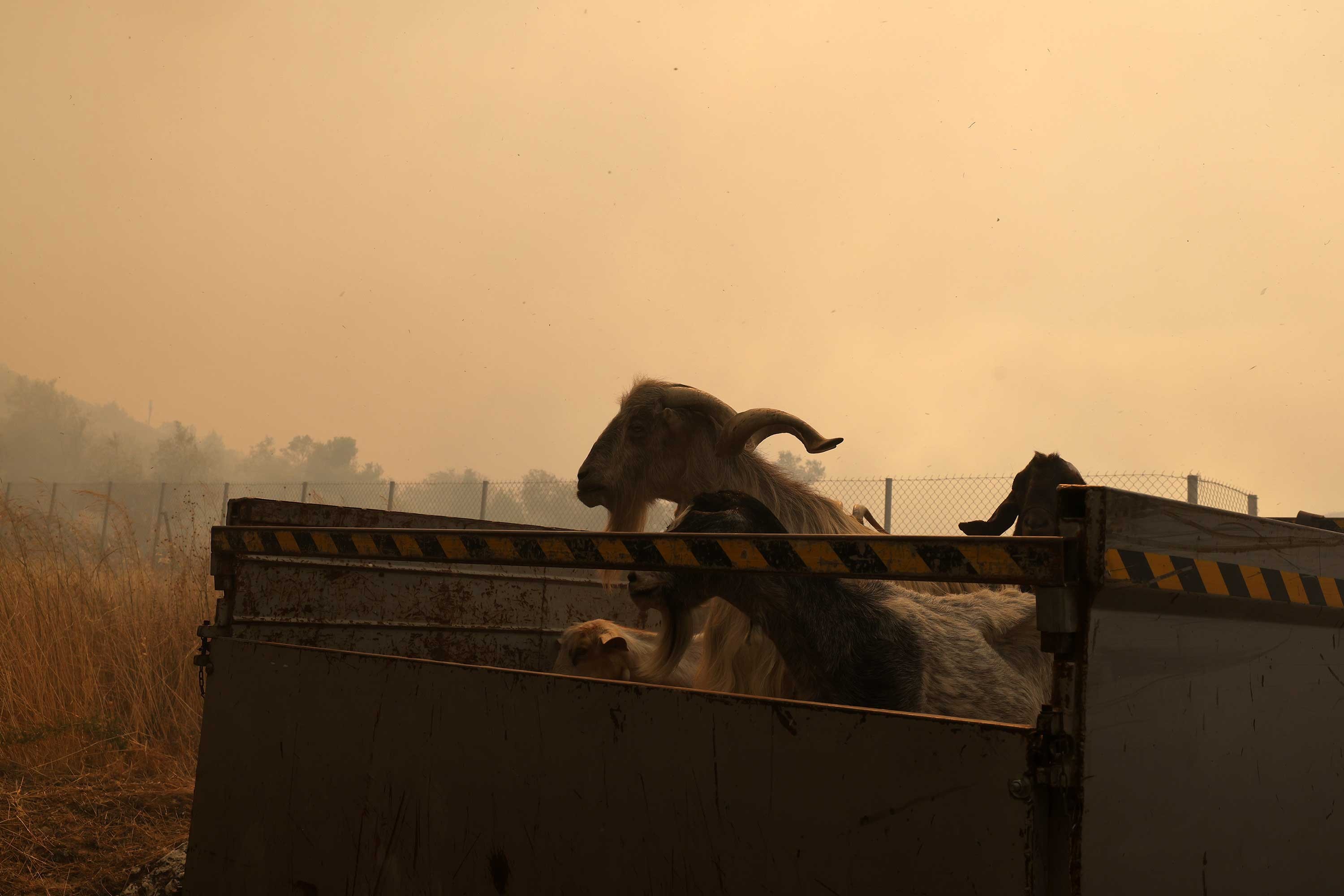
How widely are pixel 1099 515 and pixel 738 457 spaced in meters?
3.62

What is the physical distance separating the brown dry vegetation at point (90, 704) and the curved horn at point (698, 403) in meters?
2.86

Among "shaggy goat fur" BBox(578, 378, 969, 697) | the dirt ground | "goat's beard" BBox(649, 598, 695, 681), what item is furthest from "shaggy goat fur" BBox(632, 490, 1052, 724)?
the dirt ground

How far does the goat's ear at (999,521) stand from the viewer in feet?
16.4

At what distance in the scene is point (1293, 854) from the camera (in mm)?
2146

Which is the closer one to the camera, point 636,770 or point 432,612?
point 636,770

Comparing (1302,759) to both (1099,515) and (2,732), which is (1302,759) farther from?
(2,732)

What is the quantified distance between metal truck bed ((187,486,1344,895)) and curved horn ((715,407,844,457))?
264 cm

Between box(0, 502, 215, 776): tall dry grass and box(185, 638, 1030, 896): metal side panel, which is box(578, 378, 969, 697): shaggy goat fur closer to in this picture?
box(185, 638, 1030, 896): metal side panel

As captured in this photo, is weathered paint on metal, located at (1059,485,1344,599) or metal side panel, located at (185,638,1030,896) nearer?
weathered paint on metal, located at (1059,485,1344,599)

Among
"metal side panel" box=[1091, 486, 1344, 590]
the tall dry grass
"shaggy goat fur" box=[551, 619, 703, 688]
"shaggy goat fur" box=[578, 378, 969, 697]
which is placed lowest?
the tall dry grass

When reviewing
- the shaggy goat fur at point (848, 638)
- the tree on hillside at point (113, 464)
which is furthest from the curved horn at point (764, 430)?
the tree on hillside at point (113, 464)

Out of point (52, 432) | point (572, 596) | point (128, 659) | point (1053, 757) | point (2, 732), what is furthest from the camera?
point (52, 432)

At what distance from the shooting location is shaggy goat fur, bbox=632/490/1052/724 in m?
2.99

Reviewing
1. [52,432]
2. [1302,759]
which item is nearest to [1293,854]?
[1302,759]
